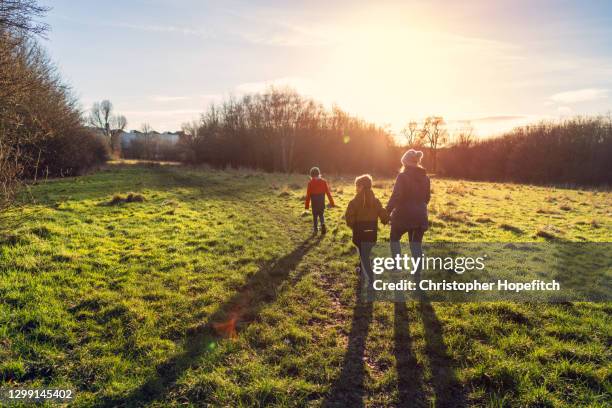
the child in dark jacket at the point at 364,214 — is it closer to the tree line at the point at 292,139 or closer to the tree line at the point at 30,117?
the tree line at the point at 30,117

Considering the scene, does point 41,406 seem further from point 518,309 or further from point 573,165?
point 573,165

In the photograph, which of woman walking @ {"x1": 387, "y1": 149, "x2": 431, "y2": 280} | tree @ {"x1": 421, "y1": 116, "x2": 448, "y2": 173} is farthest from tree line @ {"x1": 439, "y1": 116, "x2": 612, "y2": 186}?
woman walking @ {"x1": 387, "y1": 149, "x2": 431, "y2": 280}

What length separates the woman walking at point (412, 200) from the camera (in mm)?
6051

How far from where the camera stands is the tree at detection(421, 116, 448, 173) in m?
58.2

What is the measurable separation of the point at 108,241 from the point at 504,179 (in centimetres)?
5011

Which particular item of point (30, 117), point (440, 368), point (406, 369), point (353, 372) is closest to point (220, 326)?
point (353, 372)

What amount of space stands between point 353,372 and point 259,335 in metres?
1.51

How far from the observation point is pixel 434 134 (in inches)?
2315

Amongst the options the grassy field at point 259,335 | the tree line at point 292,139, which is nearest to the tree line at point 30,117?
the grassy field at point 259,335

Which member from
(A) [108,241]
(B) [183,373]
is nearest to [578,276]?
(B) [183,373]

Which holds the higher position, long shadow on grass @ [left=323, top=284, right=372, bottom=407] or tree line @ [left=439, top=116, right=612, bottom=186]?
tree line @ [left=439, top=116, right=612, bottom=186]

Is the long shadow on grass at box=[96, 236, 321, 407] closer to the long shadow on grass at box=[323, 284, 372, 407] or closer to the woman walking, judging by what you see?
the long shadow on grass at box=[323, 284, 372, 407]

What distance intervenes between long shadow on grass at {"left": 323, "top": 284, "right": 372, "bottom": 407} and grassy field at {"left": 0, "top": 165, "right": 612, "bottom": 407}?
19mm

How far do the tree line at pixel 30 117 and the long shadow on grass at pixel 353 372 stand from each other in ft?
23.0
